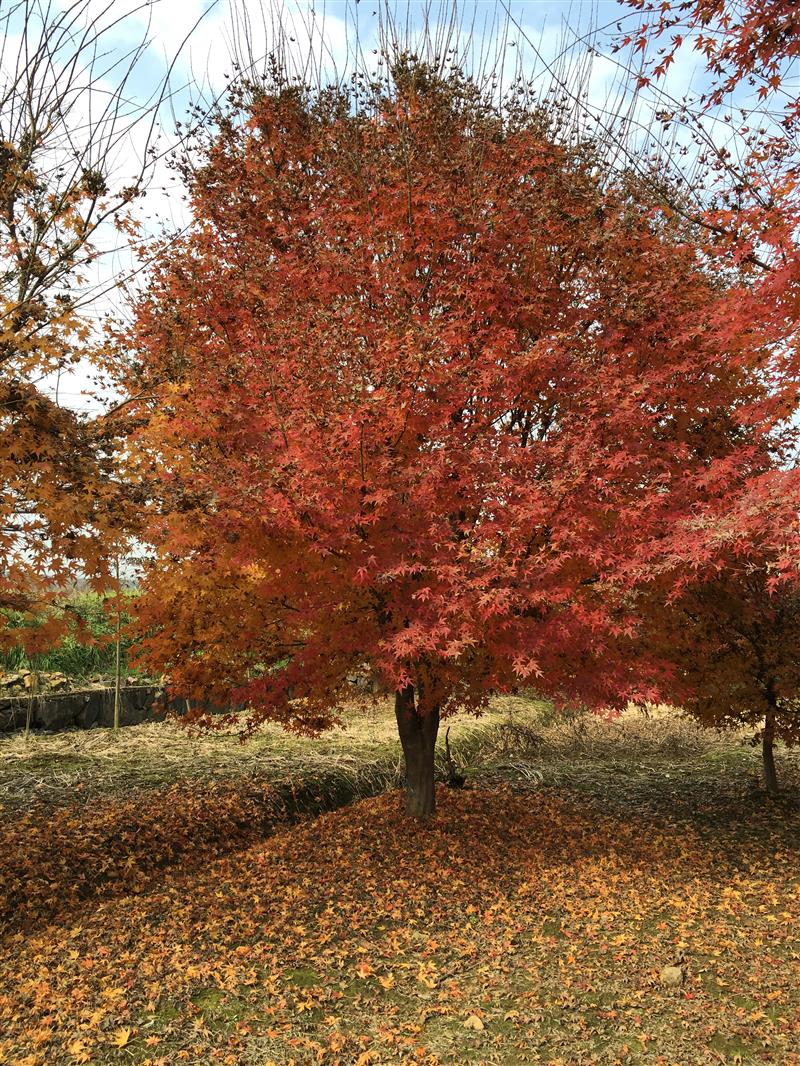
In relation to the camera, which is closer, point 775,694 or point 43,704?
point 775,694

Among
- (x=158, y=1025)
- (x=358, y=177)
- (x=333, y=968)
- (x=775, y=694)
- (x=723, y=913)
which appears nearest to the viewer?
(x=158, y=1025)

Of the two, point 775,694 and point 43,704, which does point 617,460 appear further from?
point 43,704

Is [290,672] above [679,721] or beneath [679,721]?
above

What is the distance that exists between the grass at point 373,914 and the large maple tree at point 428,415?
1.47 m

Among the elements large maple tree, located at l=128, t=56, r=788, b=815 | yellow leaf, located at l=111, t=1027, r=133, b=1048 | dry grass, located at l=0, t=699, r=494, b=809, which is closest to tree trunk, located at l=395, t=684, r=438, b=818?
large maple tree, located at l=128, t=56, r=788, b=815

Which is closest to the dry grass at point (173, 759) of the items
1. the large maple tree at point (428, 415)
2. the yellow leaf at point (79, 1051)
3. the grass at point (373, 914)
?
the grass at point (373, 914)

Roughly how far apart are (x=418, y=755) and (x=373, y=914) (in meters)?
2.26

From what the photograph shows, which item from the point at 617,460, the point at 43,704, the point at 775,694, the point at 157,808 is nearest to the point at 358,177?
the point at 617,460

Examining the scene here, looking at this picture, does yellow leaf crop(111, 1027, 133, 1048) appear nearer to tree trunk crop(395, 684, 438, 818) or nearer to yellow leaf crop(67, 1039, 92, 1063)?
yellow leaf crop(67, 1039, 92, 1063)

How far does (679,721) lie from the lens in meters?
15.0

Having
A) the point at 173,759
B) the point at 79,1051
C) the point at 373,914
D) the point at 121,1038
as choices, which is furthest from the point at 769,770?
the point at 79,1051

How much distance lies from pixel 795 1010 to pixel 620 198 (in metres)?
7.06

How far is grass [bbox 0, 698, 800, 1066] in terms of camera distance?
15.0ft

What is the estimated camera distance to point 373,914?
20.6 ft
